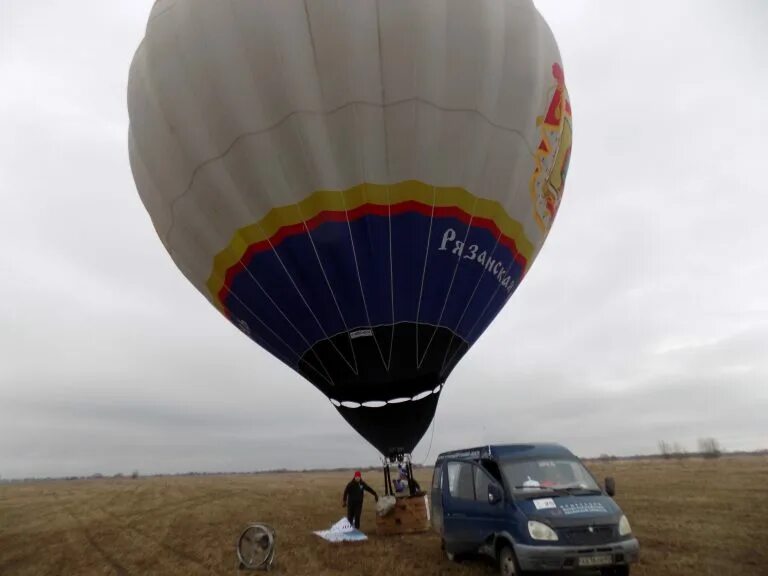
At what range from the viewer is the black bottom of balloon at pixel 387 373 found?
10148 mm

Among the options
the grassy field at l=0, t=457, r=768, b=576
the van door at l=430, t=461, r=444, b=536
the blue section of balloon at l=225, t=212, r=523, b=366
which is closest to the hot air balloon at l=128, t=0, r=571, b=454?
the blue section of balloon at l=225, t=212, r=523, b=366

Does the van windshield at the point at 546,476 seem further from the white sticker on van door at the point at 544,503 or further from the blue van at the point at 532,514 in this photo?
the white sticker on van door at the point at 544,503

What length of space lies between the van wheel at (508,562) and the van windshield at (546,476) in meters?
0.69

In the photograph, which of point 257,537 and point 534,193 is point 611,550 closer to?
point 257,537

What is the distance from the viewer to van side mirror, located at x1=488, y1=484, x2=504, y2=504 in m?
7.39

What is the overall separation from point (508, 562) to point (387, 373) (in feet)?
13.0

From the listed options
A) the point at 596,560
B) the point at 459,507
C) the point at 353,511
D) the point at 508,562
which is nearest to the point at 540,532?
the point at 596,560

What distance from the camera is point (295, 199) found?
32.3 feet

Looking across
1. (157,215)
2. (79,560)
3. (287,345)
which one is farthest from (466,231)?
(79,560)

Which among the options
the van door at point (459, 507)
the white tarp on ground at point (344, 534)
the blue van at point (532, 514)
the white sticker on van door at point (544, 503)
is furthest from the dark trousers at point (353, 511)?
the white sticker on van door at point (544, 503)

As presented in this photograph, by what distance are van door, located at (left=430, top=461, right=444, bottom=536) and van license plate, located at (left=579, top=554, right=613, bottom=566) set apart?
3.09 m

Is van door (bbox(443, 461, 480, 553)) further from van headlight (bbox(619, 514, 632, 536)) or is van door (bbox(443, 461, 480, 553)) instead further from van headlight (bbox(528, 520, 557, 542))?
van headlight (bbox(619, 514, 632, 536))

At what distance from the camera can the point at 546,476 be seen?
7.52m

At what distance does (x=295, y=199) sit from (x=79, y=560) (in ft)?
25.5
